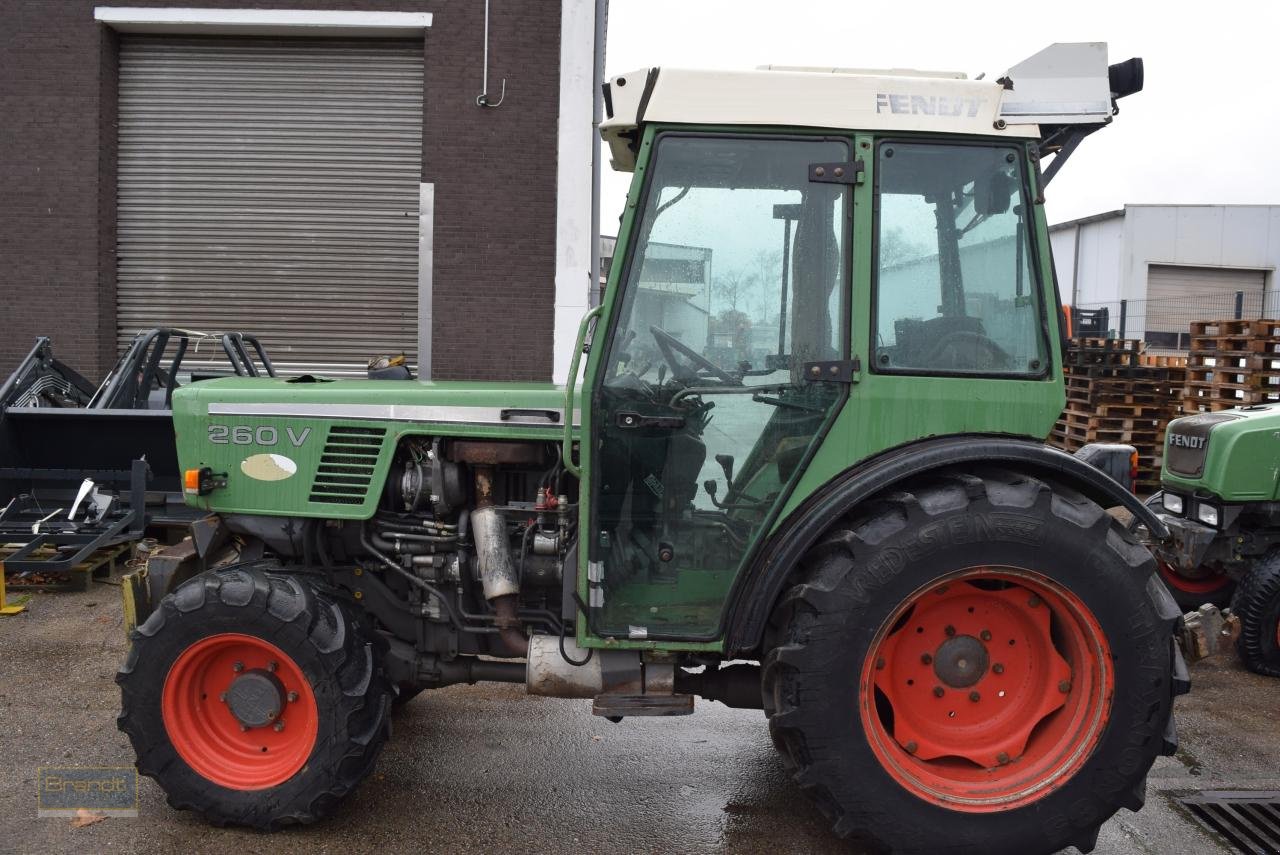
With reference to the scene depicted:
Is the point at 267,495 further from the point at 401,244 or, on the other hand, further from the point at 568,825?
the point at 401,244

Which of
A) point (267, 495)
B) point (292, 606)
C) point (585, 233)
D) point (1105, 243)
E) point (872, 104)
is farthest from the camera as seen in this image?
point (1105, 243)

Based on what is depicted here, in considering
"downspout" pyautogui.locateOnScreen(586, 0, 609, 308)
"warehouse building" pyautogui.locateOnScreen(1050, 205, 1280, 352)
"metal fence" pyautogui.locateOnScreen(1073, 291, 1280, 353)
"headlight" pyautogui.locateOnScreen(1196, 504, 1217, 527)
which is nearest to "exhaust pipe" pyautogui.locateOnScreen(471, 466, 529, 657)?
"headlight" pyautogui.locateOnScreen(1196, 504, 1217, 527)

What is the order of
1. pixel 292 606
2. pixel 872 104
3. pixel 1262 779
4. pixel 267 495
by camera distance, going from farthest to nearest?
pixel 1262 779, pixel 267 495, pixel 292 606, pixel 872 104

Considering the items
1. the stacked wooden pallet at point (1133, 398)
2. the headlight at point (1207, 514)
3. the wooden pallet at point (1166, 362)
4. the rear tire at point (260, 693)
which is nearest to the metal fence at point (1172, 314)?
the wooden pallet at point (1166, 362)

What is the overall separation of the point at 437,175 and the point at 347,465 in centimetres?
736

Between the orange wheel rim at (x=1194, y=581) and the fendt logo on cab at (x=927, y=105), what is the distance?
14.0ft

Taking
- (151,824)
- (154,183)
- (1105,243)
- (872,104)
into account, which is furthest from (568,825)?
(1105,243)

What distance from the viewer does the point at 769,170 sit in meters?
3.16

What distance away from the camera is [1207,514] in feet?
18.4

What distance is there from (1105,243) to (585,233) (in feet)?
81.1

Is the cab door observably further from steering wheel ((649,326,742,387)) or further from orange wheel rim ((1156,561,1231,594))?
orange wheel rim ((1156,561,1231,594))

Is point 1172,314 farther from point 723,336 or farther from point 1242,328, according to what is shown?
point 723,336

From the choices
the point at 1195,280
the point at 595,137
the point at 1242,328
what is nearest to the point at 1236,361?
the point at 1242,328

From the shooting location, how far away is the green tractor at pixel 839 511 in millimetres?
3061
